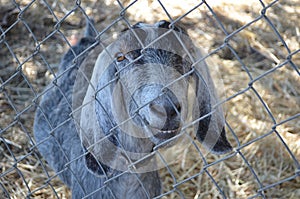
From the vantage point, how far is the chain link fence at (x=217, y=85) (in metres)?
3.70

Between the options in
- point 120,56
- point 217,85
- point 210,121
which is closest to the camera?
point 120,56

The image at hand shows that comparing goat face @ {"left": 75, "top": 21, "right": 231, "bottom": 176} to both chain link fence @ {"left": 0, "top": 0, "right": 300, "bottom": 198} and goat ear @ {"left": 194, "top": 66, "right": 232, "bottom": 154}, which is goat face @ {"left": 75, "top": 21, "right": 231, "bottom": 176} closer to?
goat ear @ {"left": 194, "top": 66, "right": 232, "bottom": 154}

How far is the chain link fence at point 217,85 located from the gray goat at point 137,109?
20 cm

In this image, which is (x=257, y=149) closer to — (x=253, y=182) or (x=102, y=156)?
(x=253, y=182)

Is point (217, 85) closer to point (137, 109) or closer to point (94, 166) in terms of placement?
point (94, 166)

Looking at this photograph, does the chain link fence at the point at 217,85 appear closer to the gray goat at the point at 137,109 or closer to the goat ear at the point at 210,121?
the goat ear at the point at 210,121

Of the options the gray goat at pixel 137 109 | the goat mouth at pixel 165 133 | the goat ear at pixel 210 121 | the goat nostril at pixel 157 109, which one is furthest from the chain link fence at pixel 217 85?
the goat nostril at pixel 157 109

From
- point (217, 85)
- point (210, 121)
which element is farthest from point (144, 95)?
point (217, 85)

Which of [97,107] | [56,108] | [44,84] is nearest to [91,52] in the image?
[56,108]

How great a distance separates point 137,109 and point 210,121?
79 cm

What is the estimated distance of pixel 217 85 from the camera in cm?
356

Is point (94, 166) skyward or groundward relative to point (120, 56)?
groundward

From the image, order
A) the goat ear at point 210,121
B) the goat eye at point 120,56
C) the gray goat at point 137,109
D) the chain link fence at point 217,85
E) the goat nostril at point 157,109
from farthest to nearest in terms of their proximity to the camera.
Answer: the chain link fence at point 217,85 < the goat ear at point 210,121 < the goat eye at point 120,56 < the gray goat at point 137,109 < the goat nostril at point 157,109

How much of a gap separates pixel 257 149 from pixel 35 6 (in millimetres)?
3155
